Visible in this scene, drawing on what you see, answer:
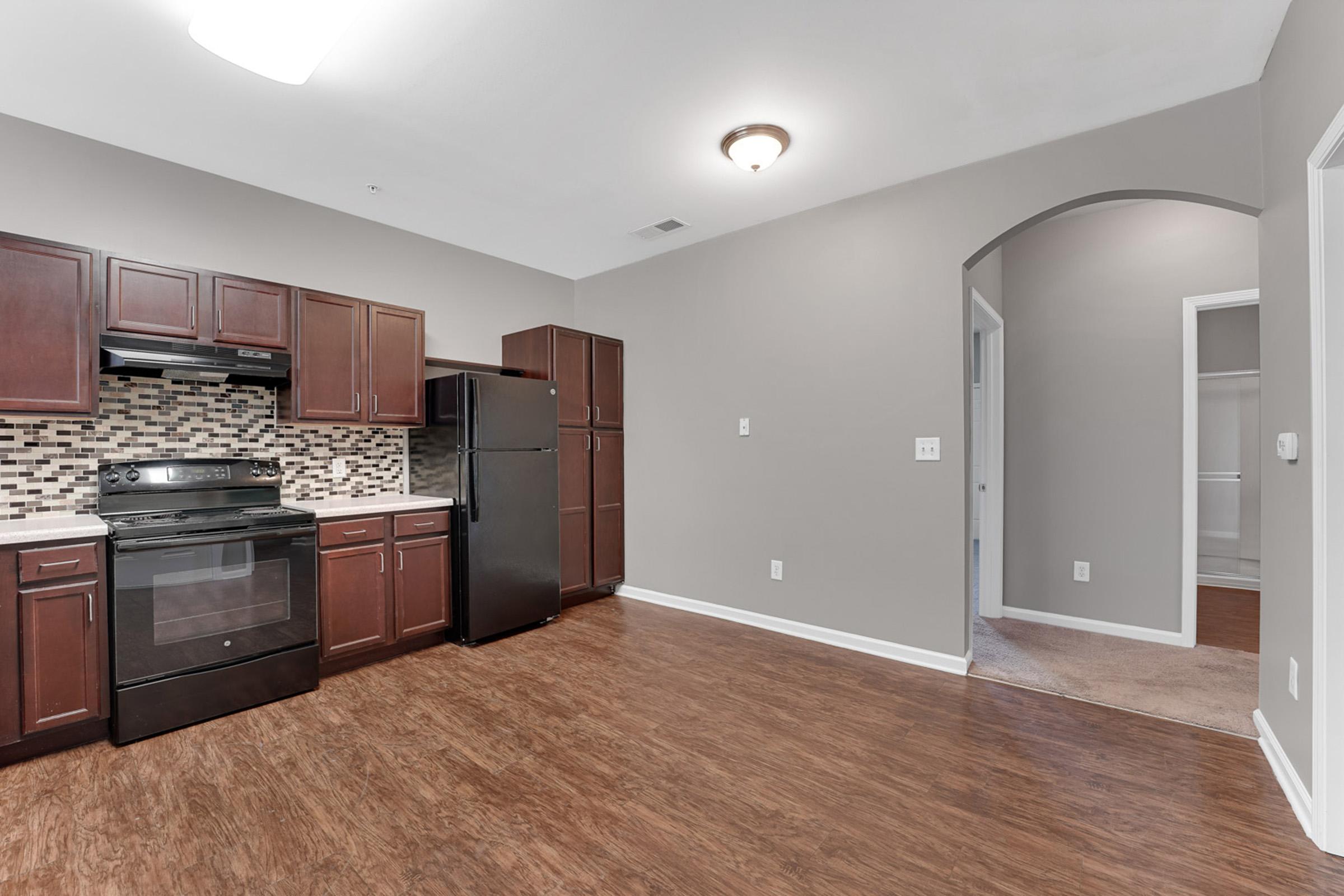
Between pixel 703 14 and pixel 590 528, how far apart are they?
131 inches

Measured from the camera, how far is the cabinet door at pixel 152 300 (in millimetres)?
2574

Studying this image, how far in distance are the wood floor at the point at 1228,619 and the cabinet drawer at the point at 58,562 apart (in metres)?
5.66

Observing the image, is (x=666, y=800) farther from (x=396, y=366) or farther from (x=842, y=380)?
(x=396, y=366)

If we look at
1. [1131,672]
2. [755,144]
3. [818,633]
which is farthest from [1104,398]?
[755,144]

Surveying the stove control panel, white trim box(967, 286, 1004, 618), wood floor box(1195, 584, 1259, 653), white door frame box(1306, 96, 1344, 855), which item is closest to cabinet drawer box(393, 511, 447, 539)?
the stove control panel

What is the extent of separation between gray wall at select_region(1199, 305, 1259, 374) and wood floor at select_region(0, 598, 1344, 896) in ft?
13.7

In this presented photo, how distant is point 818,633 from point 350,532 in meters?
2.77

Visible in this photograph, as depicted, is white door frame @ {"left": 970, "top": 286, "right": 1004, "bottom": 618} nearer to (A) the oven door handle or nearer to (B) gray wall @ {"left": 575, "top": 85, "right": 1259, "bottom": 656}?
(B) gray wall @ {"left": 575, "top": 85, "right": 1259, "bottom": 656}

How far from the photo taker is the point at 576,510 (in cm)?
432

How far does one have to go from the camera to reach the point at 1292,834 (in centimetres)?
174

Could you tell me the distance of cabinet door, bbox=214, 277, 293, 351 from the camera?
286 cm

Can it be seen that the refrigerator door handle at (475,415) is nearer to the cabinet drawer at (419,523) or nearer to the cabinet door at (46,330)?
the cabinet drawer at (419,523)

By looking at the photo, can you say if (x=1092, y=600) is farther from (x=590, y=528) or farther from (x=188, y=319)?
(x=188, y=319)

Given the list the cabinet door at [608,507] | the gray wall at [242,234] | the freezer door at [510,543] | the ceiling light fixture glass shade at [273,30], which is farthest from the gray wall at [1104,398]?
the ceiling light fixture glass shade at [273,30]
